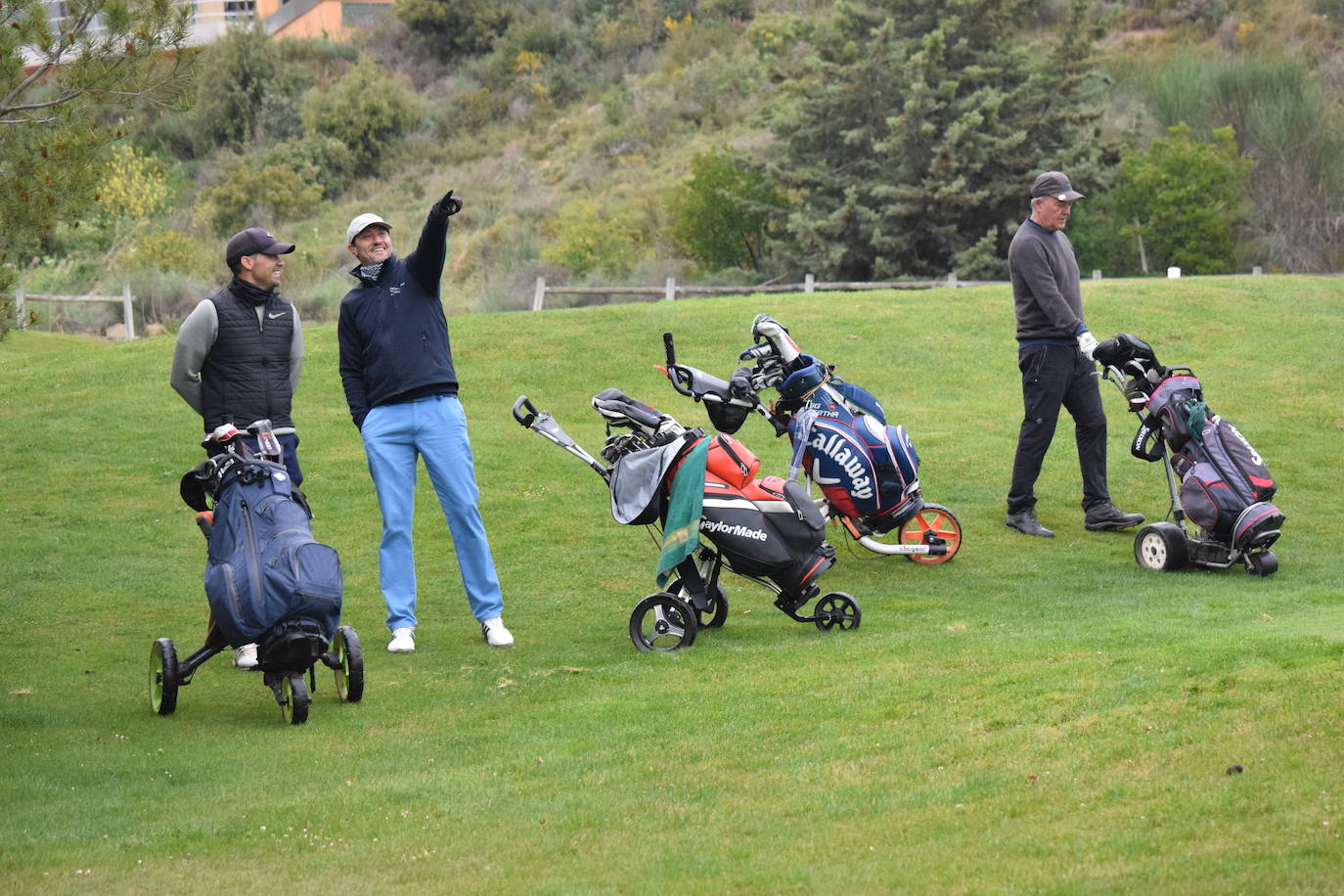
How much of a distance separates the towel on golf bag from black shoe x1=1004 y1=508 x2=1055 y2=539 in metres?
5.94

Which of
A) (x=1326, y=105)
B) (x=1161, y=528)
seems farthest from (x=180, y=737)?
(x=1326, y=105)

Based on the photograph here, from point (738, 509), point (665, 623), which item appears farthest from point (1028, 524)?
point (665, 623)

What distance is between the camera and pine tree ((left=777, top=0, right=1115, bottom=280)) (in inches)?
1457

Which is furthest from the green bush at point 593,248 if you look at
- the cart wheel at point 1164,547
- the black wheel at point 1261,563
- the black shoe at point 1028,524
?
the black wheel at point 1261,563

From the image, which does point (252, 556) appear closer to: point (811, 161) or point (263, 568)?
point (263, 568)

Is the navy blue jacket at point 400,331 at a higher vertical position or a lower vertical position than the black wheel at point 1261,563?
higher

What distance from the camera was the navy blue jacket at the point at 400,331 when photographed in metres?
8.45

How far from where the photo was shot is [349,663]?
7.11 m

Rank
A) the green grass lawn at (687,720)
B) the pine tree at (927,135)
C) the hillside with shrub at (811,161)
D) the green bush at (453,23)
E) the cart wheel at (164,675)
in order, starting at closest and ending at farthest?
the green grass lawn at (687,720) < the cart wheel at (164,675) < the hillside with shrub at (811,161) < the pine tree at (927,135) < the green bush at (453,23)

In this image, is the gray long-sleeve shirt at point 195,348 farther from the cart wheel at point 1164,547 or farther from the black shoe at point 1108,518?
the black shoe at point 1108,518

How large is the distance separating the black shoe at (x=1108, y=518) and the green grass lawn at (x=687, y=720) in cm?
28

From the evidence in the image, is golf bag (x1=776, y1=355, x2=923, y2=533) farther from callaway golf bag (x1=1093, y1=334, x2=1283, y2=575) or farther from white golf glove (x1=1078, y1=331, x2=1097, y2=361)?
callaway golf bag (x1=1093, y1=334, x2=1283, y2=575)

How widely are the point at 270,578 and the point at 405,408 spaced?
1.96 meters

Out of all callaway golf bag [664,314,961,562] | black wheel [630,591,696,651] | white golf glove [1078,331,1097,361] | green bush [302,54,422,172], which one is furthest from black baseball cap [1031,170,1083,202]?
green bush [302,54,422,172]
